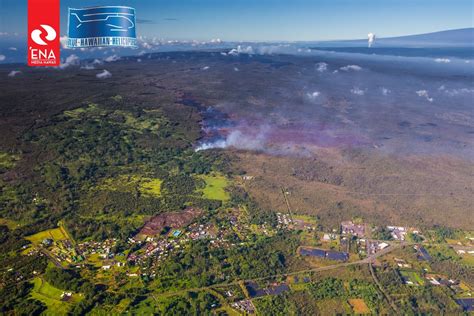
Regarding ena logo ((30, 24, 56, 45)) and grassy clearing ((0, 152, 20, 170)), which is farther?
grassy clearing ((0, 152, 20, 170))

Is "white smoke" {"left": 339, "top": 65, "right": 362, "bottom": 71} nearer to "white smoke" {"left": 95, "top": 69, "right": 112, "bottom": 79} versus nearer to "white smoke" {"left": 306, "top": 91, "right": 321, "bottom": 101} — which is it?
"white smoke" {"left": 306, "top": 91, "right": 321, "bottom": 101}

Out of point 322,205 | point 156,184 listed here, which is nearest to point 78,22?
point 156,184

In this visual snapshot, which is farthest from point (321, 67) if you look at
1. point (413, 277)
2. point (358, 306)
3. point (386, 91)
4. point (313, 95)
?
point (358, 306)

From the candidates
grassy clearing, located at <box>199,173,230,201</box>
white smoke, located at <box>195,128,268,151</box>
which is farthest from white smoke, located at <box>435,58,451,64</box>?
grassy clearing, located at <box>199,173,230,201</box>

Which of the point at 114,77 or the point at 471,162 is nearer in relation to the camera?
the point at 471,162

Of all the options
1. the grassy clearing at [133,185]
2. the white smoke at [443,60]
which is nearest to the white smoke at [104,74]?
the grassy clearing at [133,185]

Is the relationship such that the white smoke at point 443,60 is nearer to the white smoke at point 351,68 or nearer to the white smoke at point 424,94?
the white smoke at point 351,68

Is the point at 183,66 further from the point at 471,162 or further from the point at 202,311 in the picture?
the point at 202,311
